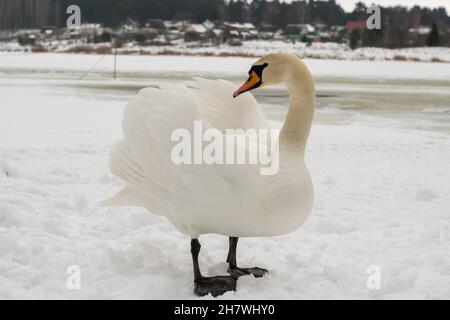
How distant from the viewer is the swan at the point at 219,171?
3248 mm

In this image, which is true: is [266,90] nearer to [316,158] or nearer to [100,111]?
[100,111]

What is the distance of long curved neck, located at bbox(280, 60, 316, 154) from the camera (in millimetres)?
3535

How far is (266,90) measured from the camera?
1717cm

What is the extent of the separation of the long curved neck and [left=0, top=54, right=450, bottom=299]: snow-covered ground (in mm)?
900

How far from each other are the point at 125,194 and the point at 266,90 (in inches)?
533

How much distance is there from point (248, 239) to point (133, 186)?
117 centimetres

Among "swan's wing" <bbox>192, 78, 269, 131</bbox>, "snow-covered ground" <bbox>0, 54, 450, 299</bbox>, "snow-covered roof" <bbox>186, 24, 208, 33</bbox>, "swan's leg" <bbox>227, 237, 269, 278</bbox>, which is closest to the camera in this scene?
"snow-covered ground" <bbox>0, 54, 450, 299</bbox>

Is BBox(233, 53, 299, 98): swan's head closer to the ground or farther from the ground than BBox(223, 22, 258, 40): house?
closer to the ground

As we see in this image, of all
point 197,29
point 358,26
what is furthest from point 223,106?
point 197,29

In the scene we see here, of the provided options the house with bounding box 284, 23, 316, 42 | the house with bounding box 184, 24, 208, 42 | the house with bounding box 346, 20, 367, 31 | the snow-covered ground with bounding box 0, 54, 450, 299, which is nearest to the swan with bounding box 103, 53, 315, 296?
the snow-covered ground with bounding box 0, 54, 450, 299

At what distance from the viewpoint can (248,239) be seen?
4.61 meters

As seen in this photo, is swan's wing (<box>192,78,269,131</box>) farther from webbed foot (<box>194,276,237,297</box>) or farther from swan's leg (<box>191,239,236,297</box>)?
webbed foot (<box>194,276,237,297</box>)

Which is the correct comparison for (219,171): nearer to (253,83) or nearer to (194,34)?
(253,83)

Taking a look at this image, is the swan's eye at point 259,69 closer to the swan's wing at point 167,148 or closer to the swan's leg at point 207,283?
the swan's wing at point 167,148
